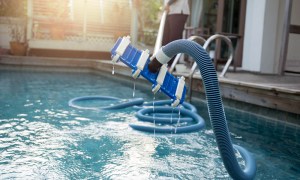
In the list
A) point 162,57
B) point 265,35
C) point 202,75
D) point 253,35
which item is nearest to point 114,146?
point 162,57

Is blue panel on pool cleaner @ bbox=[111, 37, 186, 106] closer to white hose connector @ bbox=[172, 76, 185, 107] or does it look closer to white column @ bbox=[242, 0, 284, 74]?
white hose connector @ bbox=[172, 76, 185, 107]

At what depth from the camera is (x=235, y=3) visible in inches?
339

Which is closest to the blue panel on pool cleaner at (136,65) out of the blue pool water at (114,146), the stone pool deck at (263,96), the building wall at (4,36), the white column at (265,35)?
the blue pool water at (114,146)

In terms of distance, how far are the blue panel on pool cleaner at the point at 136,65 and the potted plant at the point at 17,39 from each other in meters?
8.48

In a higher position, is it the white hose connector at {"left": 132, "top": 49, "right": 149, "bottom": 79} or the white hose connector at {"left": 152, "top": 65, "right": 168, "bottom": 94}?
the white hose connector at {"left": 132, "top": 49, "right": 149, "bottom": 79}

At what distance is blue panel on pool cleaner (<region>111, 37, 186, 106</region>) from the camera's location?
262 cm

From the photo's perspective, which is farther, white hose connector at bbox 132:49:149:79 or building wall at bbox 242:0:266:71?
building wall at bbox 242:0:266:71

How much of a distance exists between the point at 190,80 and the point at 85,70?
533cm

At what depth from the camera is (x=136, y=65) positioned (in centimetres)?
258

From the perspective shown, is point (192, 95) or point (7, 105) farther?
point (192, 95)

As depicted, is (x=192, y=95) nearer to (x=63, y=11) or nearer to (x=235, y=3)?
(x=235, y=3)

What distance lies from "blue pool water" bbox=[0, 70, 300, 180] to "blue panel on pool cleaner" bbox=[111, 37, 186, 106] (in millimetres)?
542

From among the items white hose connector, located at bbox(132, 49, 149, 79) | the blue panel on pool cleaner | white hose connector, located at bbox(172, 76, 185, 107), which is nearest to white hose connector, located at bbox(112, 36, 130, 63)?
the blue panel on pool cleaner

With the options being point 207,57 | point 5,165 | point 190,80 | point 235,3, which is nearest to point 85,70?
point 235,3
